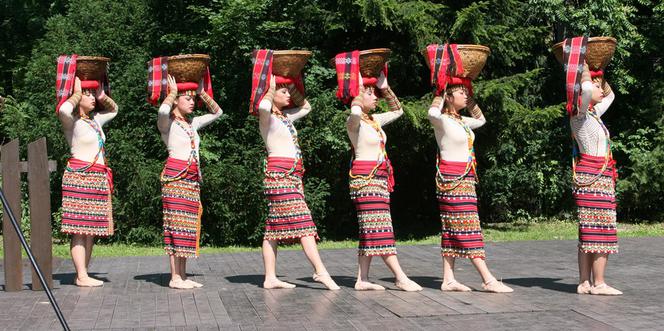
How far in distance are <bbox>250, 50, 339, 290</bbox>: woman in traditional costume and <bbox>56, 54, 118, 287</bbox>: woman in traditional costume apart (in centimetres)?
170

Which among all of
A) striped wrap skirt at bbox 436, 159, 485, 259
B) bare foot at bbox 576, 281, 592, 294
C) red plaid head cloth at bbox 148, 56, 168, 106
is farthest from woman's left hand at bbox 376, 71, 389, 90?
bare foot at bbox 576, 281, 592, 294

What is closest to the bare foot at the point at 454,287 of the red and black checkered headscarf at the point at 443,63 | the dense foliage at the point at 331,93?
the red and black checkered headscarf at the point at 443,63

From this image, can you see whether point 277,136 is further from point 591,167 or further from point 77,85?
point 591,167

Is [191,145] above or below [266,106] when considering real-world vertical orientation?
below

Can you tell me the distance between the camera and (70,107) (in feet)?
27.8

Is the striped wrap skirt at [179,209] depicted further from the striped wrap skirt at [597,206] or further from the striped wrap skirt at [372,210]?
the striped wrap skirt at [597,206]

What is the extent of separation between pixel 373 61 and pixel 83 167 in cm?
308

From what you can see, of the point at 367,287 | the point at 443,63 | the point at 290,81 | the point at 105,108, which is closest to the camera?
the point at 443,63

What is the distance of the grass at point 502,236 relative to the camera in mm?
13445

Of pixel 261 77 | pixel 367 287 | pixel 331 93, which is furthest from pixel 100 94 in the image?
pixel 331 93

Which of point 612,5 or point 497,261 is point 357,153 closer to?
point 497,261

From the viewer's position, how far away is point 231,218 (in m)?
14.5

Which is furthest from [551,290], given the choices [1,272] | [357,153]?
[1,272]

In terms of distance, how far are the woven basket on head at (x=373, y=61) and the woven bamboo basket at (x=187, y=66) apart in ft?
4.40
